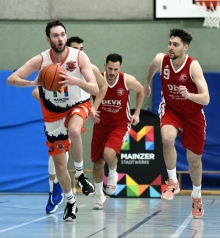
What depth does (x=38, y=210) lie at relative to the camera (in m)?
8.06

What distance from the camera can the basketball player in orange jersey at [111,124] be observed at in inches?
328

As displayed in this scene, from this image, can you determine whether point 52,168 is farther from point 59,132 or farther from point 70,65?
point 70,65

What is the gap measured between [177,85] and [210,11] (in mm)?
4453

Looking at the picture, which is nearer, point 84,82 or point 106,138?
point 84,82

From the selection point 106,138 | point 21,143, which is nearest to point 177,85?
point 106,138

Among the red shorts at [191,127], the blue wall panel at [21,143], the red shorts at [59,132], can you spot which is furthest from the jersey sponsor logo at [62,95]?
the blue wall panel at [21,143]

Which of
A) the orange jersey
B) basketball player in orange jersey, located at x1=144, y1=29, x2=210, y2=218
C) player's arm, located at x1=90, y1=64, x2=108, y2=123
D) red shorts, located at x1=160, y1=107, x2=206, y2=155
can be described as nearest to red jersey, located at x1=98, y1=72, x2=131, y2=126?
player's arm, located at x1=90, y1=64, x2=108, y2=123

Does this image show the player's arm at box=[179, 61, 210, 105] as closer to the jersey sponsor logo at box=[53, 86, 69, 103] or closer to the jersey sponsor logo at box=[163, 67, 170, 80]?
the jersey sponsor logo at box=[163, 67, 170, 80]

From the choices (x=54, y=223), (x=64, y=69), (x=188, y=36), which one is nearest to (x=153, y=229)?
(x=54, y=223)

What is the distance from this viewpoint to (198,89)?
686 centimetres

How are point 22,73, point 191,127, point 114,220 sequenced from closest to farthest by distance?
point 22,73
point 114,220
point 191,127

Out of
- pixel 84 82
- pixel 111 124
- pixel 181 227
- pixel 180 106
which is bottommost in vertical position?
pixel 181 227

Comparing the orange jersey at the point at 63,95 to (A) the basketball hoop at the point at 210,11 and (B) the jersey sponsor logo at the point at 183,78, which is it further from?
(A) the basketball hoop at the point at 210,11

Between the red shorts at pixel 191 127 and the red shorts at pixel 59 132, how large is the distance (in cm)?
113
